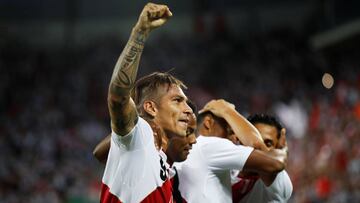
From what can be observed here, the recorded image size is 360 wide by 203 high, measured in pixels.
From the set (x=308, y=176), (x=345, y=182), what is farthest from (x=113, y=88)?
(x=308, y=176)

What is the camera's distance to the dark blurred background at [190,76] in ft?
36.4

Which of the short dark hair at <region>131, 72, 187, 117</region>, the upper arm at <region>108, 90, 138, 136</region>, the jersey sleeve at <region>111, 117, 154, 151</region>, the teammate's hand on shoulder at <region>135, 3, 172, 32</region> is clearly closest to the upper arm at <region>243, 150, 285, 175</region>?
the short dark hair at <region>131, 72, 187, 117</region>

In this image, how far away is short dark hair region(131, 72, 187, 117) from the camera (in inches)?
131

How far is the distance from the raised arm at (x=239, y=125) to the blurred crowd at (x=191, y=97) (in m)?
5.21

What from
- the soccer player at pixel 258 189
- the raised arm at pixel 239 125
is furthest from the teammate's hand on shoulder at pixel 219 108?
the soccer player at pixel 258 189

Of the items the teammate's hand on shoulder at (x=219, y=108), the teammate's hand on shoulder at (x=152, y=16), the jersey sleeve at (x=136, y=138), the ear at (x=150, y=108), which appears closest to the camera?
the teammate's hand on shoulder at (x=152, y=16)

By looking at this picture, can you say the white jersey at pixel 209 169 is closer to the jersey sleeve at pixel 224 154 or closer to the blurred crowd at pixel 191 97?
the jersey sleeve at pixel 224 154

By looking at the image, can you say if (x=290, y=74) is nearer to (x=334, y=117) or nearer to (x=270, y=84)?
(x=270, y=84)

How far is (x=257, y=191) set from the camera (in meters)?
4.14

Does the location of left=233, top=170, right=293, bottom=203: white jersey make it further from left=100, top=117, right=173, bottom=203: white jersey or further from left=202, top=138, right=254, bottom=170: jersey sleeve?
left=100, top=117, right=173, bottom=203: white jersey

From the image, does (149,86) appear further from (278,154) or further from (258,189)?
(258,189)

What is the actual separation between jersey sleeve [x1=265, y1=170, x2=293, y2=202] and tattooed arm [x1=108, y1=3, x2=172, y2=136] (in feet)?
4.49

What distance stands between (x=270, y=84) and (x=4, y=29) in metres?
9.36

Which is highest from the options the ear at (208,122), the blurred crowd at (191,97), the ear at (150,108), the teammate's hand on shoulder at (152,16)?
the teammate's hand on shoulder at (152,16)
